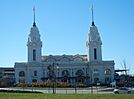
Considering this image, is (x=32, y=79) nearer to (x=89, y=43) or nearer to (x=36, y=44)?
(x=36, y=44)

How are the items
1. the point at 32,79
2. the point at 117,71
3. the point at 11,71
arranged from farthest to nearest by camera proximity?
the point at 11,71, the point at 117,71, the point at 32,79

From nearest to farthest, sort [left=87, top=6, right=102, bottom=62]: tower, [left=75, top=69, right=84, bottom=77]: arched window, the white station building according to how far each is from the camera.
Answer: the white station building < [left=87, top=6, right=102, bottom=62]: tower < [left=75, top=69, right=84, bottom=77]: arched window

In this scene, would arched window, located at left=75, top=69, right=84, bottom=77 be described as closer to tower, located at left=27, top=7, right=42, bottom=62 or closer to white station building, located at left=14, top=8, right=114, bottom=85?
white station building, located at left=14, top=8, right=114, bottom=85

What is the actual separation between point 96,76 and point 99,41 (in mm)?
13070

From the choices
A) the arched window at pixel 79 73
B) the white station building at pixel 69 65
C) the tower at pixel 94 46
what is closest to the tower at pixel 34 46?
the white station building at pixel 69 65

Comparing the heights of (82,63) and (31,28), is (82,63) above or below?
below

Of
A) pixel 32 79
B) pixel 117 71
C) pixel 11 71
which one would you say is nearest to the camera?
pixel 32 79

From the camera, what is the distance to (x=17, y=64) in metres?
138

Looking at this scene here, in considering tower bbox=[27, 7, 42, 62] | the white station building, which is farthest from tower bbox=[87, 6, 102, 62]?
tower bbox=[27, 7, 42, 62]

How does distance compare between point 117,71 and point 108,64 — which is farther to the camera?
point 117,71

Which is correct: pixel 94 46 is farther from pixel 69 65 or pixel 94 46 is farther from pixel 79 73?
pixel 69 65

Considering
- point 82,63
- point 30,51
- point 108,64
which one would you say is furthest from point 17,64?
point 108,64

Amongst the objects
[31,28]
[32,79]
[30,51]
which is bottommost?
[32,79]

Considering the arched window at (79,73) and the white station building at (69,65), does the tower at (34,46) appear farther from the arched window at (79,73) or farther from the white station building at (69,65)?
the arched window at (79,73)
